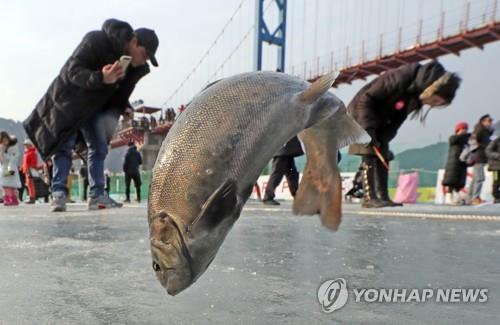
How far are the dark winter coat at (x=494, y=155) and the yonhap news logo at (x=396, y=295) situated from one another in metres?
4.64

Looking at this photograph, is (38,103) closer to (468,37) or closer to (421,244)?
(421,244)

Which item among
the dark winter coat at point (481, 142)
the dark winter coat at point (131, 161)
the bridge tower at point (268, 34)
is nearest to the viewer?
the dark winter coat at point (481, 142)

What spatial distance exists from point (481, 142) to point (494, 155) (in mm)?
358

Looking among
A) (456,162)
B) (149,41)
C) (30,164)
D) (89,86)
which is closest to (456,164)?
(456,162)

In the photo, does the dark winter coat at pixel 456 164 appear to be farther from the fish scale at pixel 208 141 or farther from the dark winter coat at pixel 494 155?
the fish scale at pixel 208 141

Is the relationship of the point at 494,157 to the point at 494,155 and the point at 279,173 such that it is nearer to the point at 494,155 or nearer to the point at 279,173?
the point at 494,155

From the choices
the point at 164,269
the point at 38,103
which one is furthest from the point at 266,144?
the point at 38,103

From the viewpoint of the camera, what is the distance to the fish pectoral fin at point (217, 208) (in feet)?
1.25

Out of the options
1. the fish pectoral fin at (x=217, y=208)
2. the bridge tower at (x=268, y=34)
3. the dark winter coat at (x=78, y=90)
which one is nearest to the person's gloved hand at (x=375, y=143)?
the dark winter coat at (x=78, y=90)

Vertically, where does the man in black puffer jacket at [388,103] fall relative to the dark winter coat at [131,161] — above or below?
above

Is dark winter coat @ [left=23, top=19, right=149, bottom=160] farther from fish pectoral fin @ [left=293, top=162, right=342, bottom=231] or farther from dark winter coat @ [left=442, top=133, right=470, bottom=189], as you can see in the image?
dark winter coat @ [left=442, top=133, right=470, bottom=189]

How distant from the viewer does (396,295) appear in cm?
61

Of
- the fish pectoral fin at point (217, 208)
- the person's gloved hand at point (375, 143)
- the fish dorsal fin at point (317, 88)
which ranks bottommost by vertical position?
the fish pectoral fin at point (217, 208)

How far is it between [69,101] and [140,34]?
1.90 feet
